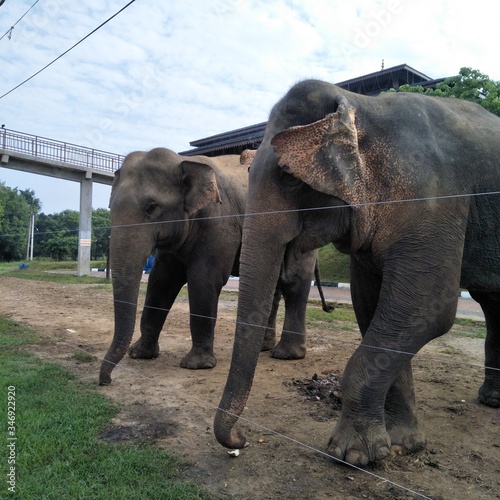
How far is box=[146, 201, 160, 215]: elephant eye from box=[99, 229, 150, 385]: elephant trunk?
0.37 m

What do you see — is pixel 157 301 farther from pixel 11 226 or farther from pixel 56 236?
pixel 11 226

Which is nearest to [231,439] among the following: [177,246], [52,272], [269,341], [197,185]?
[177,246]

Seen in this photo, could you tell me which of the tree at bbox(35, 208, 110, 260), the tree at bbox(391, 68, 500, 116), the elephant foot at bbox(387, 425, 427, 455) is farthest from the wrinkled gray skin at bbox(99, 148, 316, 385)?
the tree at bbox(35, 208, 110, 260)

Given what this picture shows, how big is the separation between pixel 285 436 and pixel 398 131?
2.01m

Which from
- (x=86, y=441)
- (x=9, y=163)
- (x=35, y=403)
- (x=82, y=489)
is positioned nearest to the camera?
(x=82, y=489)

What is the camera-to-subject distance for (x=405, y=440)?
3.23m

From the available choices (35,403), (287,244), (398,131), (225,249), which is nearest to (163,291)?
(225,249)

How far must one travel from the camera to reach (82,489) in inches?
102

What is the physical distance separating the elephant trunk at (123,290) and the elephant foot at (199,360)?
39.6 inches

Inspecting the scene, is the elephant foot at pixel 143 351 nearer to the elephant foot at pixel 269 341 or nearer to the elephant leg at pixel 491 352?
the elephant foot at pixel 269 341

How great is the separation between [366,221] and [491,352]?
241 centimetres

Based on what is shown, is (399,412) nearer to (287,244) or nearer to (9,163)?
(287,244)

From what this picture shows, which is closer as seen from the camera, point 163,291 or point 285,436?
point 285,436

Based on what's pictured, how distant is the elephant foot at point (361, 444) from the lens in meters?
2.88
